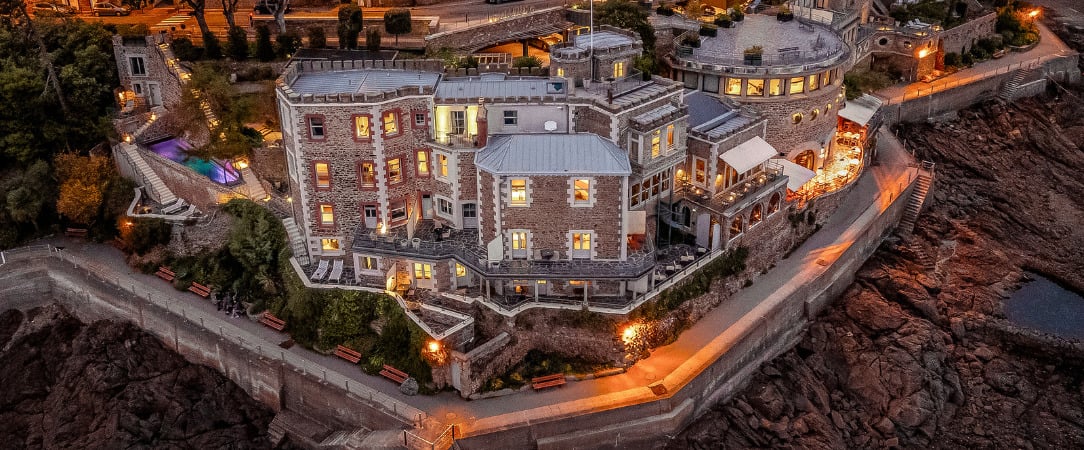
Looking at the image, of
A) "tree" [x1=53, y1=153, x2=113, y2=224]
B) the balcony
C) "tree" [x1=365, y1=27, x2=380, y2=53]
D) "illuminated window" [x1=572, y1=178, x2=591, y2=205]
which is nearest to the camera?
"illuminated window" [x1=572, y1=178, x2=591, y2=205]

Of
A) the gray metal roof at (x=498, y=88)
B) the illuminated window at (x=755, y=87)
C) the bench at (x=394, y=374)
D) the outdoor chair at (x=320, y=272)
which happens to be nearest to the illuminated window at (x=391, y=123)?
the gray metal roof at (x=498, y=88)

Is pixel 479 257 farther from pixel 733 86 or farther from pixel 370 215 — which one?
pixel 733 86

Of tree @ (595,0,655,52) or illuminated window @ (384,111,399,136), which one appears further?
tree @ (595,0,655,52)

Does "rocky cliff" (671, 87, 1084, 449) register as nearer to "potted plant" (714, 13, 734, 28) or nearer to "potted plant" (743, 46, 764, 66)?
"potted plant" (743, 46, 764, 66)

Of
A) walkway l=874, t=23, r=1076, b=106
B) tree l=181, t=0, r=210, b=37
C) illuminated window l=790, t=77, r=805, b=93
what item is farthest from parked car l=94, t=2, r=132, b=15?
walkway l=874, t=23, r=1076, b=106

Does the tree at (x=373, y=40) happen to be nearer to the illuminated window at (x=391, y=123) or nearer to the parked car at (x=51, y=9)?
the illuminated window at (x=391, y=123)

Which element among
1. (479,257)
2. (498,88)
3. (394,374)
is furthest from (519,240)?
(394,374)

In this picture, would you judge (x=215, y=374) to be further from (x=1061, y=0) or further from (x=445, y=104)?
(x=1061, y=0)
